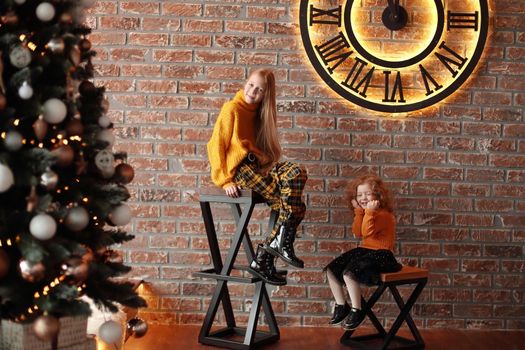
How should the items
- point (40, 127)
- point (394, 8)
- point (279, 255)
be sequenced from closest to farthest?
1. point (40, 127)
2. point (279, 255)
3. point (394, 8)

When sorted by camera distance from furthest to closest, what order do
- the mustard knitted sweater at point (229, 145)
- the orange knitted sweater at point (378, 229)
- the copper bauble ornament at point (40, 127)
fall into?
the orange knitted sweater at point (378, 229) → the mustard knitted sweater at point (229, 145) → the copper bauble ornament at point (40, 127)

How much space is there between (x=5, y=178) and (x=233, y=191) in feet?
4.74

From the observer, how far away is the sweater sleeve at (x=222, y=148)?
137 inches

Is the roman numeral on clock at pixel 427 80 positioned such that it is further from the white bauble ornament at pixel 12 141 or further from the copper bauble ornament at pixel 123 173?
the white bauble ornament at pixel 12 141

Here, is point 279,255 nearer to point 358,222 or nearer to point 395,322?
point 358,222

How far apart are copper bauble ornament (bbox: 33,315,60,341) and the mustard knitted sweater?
1401mm

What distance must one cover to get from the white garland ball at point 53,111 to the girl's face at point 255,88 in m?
1.41

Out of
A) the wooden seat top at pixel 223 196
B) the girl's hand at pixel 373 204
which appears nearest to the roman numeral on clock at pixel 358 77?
the girl's hand at pixel 373 204

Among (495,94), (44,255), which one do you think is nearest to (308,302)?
(495,94)

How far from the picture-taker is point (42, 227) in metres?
2.13

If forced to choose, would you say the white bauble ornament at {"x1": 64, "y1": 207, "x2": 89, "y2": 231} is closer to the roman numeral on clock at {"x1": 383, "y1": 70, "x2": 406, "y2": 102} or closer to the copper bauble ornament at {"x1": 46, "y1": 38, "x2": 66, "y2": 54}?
the copper bauble ornament at {"x1": 46, "y1": 38, "x2": 66, "y2": 54}

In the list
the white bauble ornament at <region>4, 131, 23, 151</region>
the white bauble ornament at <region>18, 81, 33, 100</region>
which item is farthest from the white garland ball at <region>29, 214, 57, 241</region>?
the white bauble ornament at <region>18, 81, 33, 100</region>

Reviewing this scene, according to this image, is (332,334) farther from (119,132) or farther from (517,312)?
(119,132)

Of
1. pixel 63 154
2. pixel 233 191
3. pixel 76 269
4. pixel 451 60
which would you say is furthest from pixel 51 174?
pixel 451 60
